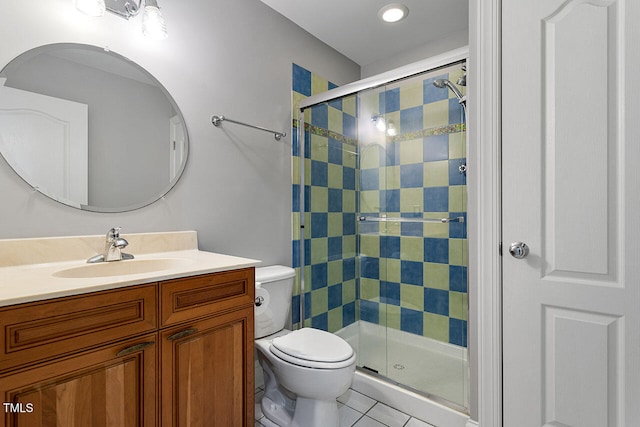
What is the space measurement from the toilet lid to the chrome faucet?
31.5 inches

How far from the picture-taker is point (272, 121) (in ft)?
6.81

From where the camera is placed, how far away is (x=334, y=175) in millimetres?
2289

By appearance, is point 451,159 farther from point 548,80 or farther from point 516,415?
point 516,415

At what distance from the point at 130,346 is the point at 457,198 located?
1875mm

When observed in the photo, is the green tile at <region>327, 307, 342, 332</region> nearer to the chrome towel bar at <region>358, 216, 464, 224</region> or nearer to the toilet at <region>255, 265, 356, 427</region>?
the toilet at <region>255, 265, 356, 427</region>

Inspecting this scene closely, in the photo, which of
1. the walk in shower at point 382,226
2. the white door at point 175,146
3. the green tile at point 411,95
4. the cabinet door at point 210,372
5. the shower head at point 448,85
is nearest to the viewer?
the cabinet door at point 210,372

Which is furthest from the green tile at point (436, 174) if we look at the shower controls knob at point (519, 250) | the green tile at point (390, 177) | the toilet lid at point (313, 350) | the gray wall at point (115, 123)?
the gray wall at point (115, 123)

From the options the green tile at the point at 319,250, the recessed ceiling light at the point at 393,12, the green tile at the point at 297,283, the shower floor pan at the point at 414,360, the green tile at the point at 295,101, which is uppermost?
the recessed ceiling light at the point at 393,12

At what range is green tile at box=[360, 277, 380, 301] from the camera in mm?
2430

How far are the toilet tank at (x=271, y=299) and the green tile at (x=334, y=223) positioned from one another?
55 centimetres

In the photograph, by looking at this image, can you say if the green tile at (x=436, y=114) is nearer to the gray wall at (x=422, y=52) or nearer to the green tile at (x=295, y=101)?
the gray wall at (x=422, y=52)

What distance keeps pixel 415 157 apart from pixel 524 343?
1336mm

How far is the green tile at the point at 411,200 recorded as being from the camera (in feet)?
7.20

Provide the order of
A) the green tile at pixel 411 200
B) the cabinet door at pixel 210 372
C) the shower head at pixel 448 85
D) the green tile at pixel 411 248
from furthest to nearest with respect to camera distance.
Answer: the green tile at pixel 411 248
the green tile at pixel 411 200
the shower head at pixel 448 85
the cabinet door at pixel 210 372
